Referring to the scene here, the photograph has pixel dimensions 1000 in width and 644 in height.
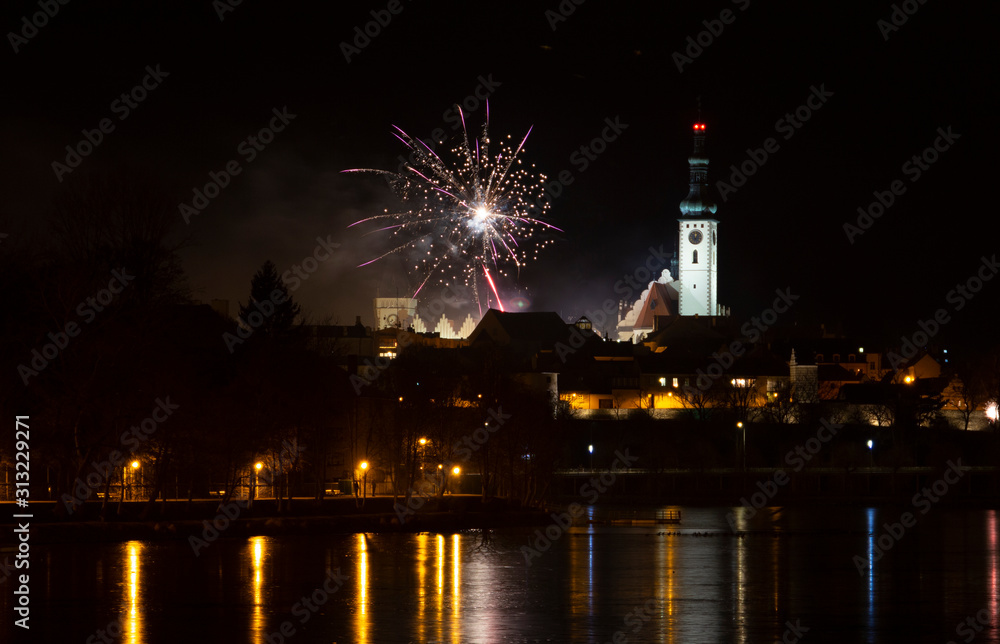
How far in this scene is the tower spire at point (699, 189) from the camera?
17862 centimetres

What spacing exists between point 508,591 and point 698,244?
147 metres

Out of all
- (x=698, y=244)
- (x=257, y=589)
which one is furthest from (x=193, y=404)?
(x=698, y=244)

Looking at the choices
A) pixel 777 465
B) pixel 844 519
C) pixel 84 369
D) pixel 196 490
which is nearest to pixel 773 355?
pixel 777 465

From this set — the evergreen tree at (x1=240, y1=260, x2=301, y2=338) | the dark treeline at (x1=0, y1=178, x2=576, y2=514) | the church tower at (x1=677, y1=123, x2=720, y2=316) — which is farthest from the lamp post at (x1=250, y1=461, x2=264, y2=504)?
the church tower at (x1=677, y1=123, x2=720, y2=316)

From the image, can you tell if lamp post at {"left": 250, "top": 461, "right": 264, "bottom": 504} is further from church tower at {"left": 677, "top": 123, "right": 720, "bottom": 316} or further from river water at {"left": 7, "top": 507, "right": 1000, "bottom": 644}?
church tower at {"left": 677, "top": 123, "right": 720, "bottom": 316}

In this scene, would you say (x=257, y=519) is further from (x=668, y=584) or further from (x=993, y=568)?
(x=993, y=568)

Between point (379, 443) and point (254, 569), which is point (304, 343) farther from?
point (254, 569)

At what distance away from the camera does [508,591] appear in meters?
34.7

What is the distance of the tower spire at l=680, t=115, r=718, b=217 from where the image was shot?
179 meters

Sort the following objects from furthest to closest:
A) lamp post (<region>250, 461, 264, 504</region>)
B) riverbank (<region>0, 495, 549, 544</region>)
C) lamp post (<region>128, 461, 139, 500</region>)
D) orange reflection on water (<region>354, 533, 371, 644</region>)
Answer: lamp post (<region>250, 461, 264, 504</region>), lamp post (<region>128, 461, 139, 500</region>), riverbank (<region>0, 495, 549, 544</region>), orange reflection on water (<region>354, 533, 371, 644</region>)

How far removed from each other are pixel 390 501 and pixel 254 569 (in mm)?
25082

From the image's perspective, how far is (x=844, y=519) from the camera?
71.1 metres

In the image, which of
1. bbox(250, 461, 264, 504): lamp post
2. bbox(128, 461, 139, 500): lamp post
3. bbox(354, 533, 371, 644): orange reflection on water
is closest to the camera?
bbox(354, 533, 371, 644): orange reflection on water

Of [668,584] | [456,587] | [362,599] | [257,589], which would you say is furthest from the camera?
[668,584]
